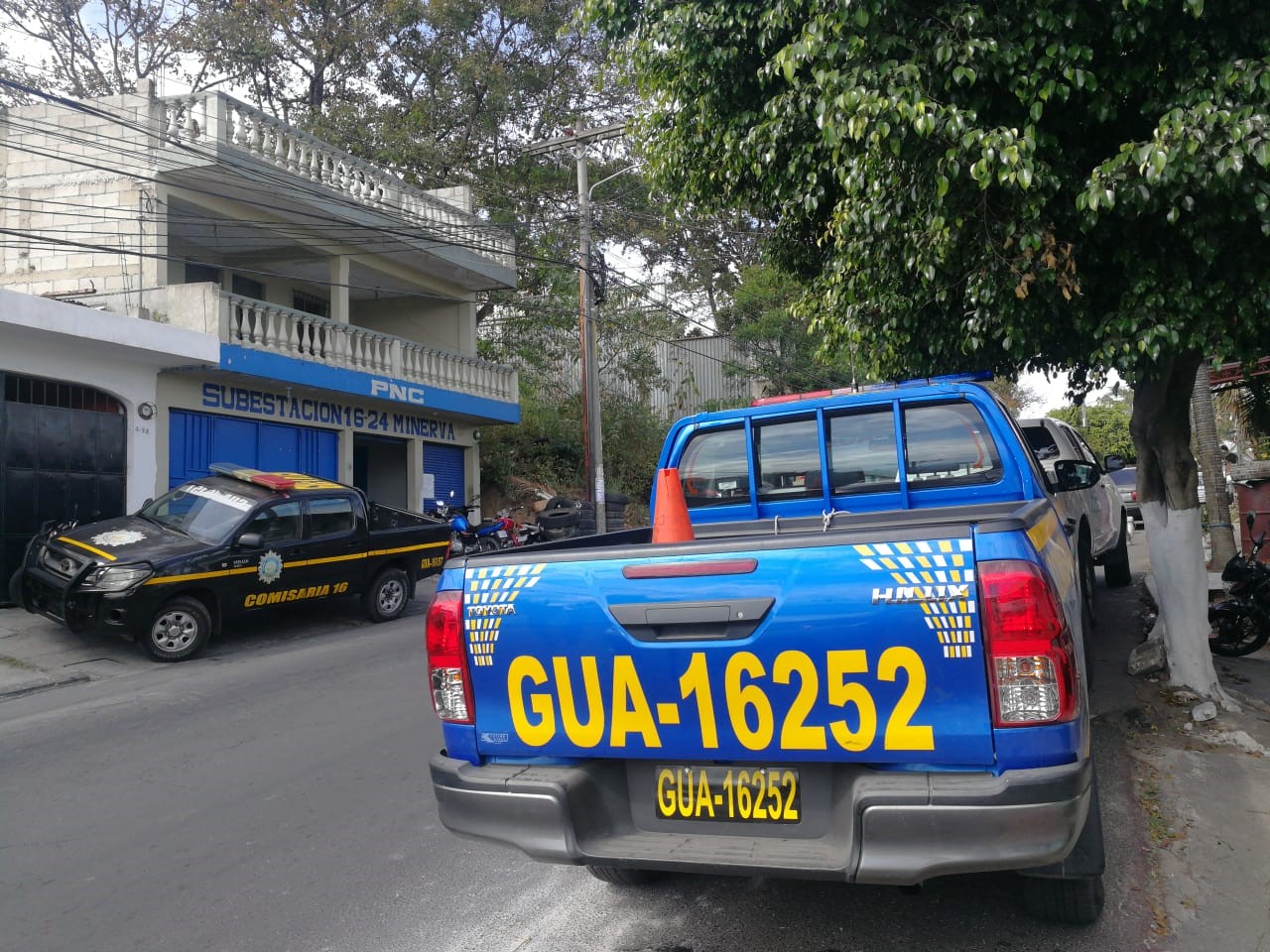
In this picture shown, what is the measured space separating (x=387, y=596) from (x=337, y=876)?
7.92 meters

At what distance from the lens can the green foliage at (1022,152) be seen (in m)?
4.90

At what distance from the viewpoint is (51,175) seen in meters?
14.4

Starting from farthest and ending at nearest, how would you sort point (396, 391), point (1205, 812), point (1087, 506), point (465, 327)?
point (465, 327)
point (396, 391)
point (1087, 506)
point (1205, 812)

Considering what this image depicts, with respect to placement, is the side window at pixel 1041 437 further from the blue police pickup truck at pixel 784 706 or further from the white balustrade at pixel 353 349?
the white balustrade at pixel 353 349

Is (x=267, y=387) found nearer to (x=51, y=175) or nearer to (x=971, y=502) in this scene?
(x=51, y=175)

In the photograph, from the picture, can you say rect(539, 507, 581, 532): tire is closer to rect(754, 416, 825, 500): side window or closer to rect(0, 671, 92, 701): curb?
rect(0, 671, 92, 701): curb

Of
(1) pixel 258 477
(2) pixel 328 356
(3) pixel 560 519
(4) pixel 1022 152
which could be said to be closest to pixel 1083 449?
(4) pixel 1022 152

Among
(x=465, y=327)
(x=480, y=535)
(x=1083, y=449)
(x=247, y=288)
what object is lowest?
(x=480, y=535)

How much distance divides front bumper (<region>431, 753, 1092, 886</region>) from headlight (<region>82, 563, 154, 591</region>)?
6835 mm

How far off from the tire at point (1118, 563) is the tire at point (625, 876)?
9.12 meters

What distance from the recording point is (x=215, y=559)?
9648 mm

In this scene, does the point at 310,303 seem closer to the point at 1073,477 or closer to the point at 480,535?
the point at 480,535

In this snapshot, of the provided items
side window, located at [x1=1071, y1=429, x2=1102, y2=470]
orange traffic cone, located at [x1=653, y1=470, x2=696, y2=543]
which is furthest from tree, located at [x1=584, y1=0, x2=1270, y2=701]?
side window, located at [x1=1071, y1=429, x2=1102, y2=470]

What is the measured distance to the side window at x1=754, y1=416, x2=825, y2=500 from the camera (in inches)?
209
